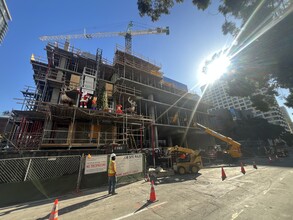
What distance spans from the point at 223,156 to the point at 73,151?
61.7 ft

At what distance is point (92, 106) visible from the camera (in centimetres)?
1578

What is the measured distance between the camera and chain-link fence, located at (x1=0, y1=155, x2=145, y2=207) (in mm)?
6176

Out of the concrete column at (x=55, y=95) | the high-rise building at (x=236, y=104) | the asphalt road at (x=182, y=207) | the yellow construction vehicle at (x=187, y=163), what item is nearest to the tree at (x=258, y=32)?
the asphalt road at (x=182, y=207)

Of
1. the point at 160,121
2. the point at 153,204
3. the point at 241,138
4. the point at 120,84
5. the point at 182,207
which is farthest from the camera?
the point at 241,138

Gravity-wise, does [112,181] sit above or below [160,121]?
below

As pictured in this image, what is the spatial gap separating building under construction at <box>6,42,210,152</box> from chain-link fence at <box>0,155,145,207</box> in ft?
16.4

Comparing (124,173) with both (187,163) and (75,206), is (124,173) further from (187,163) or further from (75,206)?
(187,163)

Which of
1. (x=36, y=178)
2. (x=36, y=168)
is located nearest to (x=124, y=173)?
(x=36, y=178)

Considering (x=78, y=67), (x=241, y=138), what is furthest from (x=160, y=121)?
(x=241, y=138)

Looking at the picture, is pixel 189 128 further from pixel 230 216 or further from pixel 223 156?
pixel 230 216

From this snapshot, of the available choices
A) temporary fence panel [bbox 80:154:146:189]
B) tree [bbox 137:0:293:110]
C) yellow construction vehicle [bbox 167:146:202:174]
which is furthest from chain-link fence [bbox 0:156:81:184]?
tree [bbox 137:0:293:110]

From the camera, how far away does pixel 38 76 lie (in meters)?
18.8

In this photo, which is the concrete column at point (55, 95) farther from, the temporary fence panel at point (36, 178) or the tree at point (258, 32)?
the tree at point (258, 32)

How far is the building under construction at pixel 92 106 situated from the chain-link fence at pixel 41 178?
4988 millimetres
